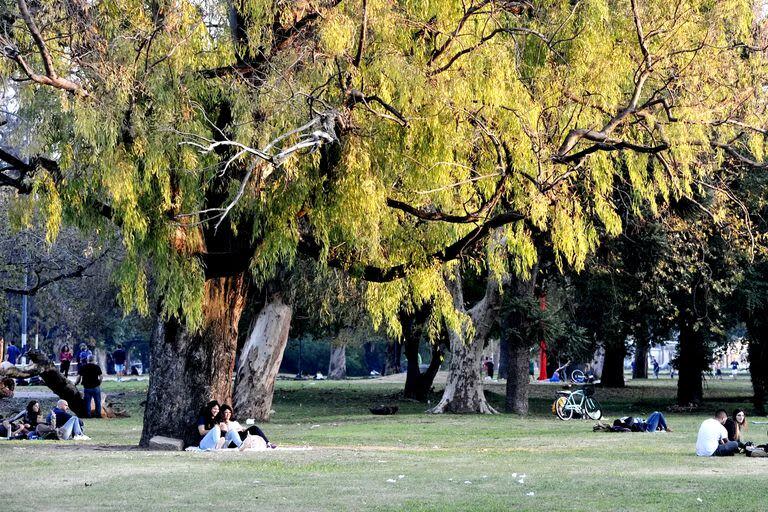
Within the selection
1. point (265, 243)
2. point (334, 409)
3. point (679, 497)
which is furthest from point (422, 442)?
point (334, 409)

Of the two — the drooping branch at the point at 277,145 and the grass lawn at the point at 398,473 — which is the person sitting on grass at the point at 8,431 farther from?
the drooping branch at the point at 277,145

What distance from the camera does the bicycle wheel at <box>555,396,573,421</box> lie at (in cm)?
3581

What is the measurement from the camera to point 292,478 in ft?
55.9

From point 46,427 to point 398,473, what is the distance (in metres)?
11.4

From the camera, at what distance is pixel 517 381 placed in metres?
39.4

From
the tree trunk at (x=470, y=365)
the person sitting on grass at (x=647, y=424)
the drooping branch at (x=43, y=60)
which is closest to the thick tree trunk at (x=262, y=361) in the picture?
the tree trunk at (x=470, y=365)

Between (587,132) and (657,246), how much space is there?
50.7 feet

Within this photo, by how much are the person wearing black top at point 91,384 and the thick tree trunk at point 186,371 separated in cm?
1186

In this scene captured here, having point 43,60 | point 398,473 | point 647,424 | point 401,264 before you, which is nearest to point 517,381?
point 647,424

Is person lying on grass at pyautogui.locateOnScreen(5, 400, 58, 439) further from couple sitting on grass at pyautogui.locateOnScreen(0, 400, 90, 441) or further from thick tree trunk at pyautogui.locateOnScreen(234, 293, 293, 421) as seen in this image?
thick tree trunk at pyautogui.locateOnScreen(234, 293, 293, 421)

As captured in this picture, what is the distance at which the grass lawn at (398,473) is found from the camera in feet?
45.9

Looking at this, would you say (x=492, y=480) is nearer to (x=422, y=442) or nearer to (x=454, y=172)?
(x=454, y=172)

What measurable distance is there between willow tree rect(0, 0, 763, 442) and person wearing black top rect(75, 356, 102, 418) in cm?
1173

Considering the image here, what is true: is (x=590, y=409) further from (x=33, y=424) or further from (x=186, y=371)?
(x=186, y=371)
